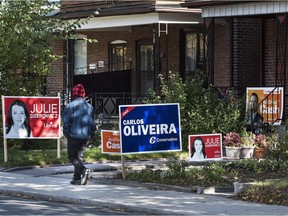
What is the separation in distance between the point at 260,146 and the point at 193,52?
24.1 feet

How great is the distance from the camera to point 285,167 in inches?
525

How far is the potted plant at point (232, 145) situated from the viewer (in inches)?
658

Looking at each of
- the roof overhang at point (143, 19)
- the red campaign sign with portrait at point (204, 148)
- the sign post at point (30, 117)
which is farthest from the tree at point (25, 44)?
the red campaign sign with portrait at point (204, 148)

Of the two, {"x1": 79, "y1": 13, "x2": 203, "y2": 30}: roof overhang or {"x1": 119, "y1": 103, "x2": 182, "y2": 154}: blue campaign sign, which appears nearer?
{"x1": 119, "y1": 103, "x2": 182, "y2": 154}: blue campaign sign

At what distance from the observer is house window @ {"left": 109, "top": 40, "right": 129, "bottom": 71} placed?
2591 cm

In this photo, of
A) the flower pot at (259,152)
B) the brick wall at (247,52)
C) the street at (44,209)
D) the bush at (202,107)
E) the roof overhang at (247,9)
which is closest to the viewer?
the street at (44,209)

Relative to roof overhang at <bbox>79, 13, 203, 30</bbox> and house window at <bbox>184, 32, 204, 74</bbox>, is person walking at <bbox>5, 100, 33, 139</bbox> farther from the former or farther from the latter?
house window at <bbox>184, 32, 204, 74</bbox>

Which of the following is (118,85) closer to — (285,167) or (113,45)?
(113,45)

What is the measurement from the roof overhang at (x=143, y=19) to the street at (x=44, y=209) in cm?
1060

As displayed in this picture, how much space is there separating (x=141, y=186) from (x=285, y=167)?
9.16 feet

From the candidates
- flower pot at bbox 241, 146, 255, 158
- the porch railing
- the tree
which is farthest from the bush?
the tree

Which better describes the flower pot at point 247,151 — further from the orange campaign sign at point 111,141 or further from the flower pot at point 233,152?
the orange campaign sign at point 111,141

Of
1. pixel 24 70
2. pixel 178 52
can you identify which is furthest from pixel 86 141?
pixel 178 52

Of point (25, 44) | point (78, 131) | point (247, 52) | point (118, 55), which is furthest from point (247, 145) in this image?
point (118, 55)
